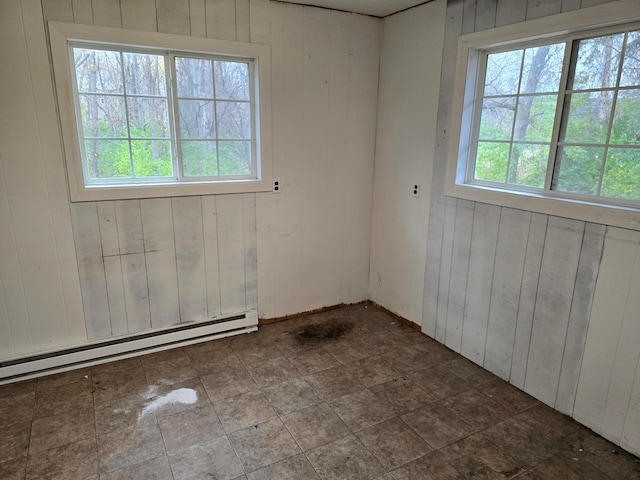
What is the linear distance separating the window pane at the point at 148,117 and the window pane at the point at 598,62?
8.19 feet

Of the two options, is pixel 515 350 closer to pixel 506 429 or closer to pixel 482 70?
pixel 506 429

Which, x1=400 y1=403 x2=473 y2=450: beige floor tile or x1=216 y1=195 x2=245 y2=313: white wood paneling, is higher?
x1=216 y1=195 x2=245 y2=313: white wood paneling

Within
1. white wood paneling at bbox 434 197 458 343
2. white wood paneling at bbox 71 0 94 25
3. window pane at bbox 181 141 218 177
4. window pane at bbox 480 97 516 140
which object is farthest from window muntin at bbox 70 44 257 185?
window pane at bbox 480 97 516 140

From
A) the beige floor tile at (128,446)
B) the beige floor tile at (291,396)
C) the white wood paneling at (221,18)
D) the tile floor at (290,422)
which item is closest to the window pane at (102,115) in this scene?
the white wood paneling at (221,18)

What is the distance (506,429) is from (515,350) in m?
0.54

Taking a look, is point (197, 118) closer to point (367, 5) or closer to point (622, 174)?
point (367, 5)

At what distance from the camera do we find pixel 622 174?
206cm

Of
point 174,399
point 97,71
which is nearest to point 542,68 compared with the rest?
point 97,71

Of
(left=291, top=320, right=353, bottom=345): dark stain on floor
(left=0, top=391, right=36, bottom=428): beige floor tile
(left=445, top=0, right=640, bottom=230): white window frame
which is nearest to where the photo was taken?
(left=445, top=0, right=640, bottom=230): white window frame

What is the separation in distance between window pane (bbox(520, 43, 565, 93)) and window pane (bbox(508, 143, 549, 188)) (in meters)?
0.33

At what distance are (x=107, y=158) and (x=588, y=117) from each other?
288 centimetres

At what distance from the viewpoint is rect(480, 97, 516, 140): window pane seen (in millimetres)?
2557

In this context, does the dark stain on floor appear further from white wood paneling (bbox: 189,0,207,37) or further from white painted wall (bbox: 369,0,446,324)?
white wood paneling (bbox: 189,0,207,37)

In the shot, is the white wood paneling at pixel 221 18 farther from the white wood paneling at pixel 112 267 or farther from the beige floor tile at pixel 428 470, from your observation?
the beige floor tile at pixel 428 470
